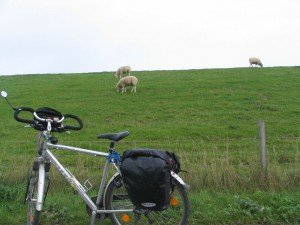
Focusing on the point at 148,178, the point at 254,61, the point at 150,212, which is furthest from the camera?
the point at 254,61

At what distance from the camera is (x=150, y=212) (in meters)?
4.87

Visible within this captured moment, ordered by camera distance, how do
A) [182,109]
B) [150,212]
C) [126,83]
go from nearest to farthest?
[150,212] → [182,109] → [126,83]

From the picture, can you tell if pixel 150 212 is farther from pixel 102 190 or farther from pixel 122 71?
pixel 122 71

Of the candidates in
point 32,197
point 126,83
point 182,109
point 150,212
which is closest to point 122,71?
point 126,83

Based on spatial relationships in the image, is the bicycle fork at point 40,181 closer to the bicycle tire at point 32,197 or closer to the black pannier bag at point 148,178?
the bicycle tire at point 32,197

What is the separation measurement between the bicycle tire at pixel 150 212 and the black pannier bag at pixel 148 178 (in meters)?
0.34

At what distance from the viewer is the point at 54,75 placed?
38.9m

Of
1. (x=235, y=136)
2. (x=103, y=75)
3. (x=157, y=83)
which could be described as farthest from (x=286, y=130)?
(x=103, y=75)

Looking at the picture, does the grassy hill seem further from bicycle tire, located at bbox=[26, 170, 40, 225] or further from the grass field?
bicycle tire, located at bbox=[26, 170, 40, 225]

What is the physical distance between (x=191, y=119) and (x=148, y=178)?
15662mm

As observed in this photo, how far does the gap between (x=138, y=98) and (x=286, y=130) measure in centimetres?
1102

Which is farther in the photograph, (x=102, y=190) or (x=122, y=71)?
(x=122, y=71)

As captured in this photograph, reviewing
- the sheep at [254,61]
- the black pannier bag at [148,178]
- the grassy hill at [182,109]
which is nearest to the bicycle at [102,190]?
the black pannier bag at [148,178]

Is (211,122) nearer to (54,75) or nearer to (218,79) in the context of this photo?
(218,79)
